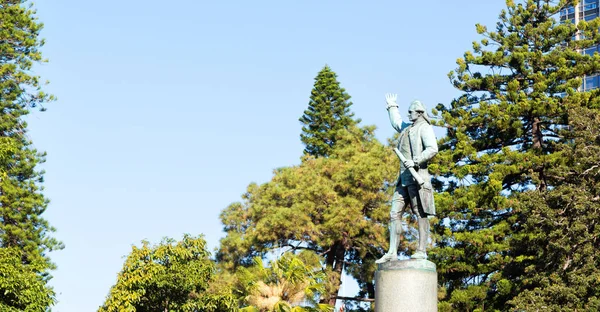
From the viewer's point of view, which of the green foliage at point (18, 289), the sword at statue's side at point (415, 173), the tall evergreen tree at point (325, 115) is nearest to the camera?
the sword at statue's side at point (415, 173)

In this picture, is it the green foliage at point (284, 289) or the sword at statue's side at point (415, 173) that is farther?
the green foliage at point (284, 289)

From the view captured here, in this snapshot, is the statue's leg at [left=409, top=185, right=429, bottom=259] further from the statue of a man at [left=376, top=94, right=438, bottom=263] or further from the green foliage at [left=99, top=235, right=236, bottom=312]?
the green foliage at [left=99, top=235, right=236, bottom=312]

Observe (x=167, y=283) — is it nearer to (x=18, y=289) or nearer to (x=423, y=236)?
(x=18, y=289)

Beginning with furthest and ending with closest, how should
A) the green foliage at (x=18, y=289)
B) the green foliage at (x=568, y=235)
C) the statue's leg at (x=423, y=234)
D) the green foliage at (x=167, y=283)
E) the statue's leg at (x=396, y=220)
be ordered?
the green foliage at (x=167, y=283) < the green foliage at (x=568, y=235) < the green foliage at (x=18, y=289) < the statue's leg at (x=396, y=220) < the statue's leg at (x=423, y=234)

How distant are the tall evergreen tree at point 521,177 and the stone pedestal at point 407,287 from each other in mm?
13547

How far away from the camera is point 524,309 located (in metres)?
26.0

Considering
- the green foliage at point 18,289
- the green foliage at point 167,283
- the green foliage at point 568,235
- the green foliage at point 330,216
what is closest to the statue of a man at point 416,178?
the green foliage at point 18,289

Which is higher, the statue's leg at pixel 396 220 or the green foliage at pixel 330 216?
the green foliage at pixel 330 216

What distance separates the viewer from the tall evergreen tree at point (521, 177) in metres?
26.5

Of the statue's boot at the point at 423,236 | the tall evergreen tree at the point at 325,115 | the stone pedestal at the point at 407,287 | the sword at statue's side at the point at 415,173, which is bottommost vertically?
the stone pedestal at the point at 407,287

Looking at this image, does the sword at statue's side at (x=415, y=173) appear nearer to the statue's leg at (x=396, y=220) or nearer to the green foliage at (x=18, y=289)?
the statue's leg at (x=396, y=220)

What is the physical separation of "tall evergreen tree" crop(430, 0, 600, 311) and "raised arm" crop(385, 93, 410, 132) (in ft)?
42.8

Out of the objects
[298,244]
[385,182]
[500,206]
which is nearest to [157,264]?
[298,244]

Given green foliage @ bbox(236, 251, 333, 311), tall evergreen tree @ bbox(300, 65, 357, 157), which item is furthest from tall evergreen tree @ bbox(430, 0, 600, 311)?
tall evergreen tree @ bbox(300, 65, 357, 157)
